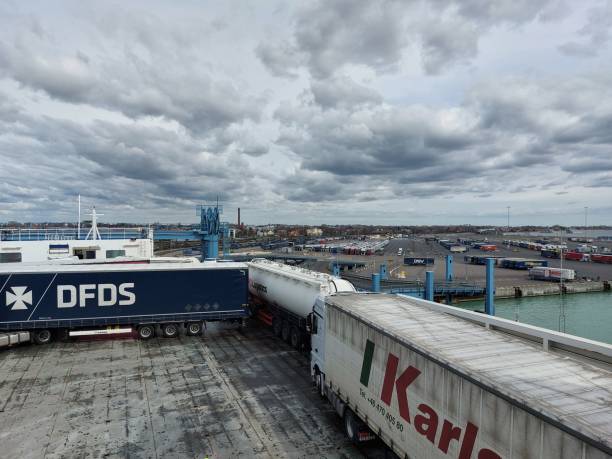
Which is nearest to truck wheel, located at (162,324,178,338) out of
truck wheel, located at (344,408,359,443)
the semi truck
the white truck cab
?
the white truck cab

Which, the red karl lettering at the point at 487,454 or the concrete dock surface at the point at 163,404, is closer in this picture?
the red karl lettering at the point at 487,454

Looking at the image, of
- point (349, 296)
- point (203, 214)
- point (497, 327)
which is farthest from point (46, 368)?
point (203, 214)

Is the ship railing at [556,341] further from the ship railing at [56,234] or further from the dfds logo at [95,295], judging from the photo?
the ship railing at [56,234]

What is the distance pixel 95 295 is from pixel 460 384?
21.1m

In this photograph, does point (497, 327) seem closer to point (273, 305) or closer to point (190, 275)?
point (273, 305)

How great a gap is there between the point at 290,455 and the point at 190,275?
46.0 feet

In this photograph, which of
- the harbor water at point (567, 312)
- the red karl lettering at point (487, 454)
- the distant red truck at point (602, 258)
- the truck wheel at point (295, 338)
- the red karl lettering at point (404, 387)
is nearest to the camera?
the red karl lettering at point (487, 454)

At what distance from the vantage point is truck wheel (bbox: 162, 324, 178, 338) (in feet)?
76.2

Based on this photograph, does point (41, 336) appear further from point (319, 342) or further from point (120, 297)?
point (319, 342)

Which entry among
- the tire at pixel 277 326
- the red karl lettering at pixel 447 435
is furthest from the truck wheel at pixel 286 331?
the red karl lettering at pixel 447 435

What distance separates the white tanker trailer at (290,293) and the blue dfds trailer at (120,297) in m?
1.99

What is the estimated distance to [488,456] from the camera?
20.6 feet

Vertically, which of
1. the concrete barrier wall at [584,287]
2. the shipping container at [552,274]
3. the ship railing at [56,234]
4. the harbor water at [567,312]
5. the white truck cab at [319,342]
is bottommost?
the harbor water at [567,312]

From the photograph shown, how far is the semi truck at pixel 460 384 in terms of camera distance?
5.50 metres
